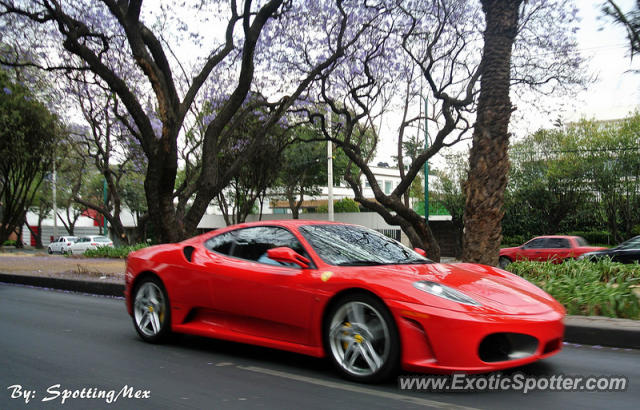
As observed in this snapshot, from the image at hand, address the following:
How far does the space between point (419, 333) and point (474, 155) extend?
5.72m

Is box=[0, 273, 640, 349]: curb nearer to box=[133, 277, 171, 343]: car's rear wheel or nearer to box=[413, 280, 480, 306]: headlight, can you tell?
box=[413, 280, 480, 306]: headlight

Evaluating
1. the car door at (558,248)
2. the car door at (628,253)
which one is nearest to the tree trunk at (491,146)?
the car door at (628,253)

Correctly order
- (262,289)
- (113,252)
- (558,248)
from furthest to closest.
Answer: (113,252) < (558,248) < (262,289)

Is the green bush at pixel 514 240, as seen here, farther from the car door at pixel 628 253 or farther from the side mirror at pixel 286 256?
the side mirror at pixel 286 256

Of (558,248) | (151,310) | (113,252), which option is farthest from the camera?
(113,252)

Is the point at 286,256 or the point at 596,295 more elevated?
the point at 286,256

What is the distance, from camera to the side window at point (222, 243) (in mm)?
5359

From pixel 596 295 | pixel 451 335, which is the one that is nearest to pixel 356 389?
pixel 451 335

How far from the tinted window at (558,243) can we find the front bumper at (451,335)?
55.4 ft

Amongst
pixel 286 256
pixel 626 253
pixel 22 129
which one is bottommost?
pixel 626 253

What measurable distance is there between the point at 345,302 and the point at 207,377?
1.28m

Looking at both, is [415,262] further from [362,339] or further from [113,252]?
[113,252]

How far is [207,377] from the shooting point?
174 inches

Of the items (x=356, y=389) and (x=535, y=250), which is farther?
(x=535, y=250)
